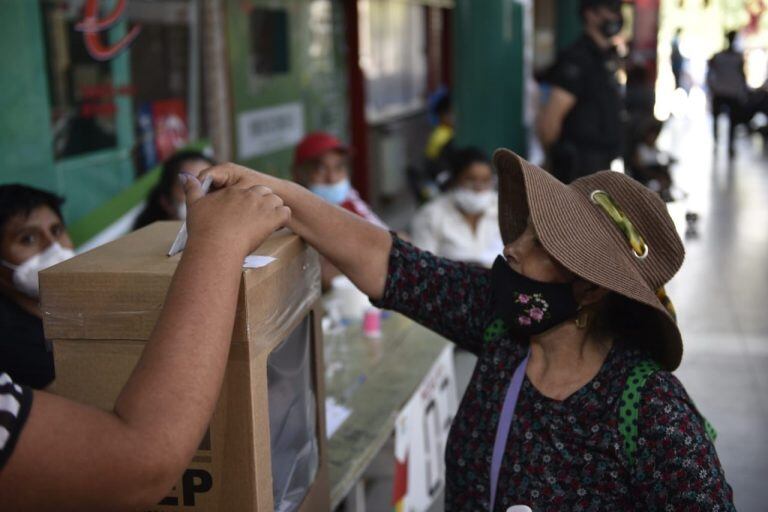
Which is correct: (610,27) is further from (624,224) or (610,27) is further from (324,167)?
(624,224)

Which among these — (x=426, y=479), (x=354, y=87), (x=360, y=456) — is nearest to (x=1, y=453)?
(x=360, y=456)

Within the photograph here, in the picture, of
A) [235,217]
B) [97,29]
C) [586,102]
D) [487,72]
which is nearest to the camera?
[235,217]

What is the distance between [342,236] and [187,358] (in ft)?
2.25

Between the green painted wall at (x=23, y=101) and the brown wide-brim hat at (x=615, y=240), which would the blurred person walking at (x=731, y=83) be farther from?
the brown wide-brim hat at (x=615, y=240)

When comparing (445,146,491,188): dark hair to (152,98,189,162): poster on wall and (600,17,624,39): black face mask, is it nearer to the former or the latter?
(600,17,624,39): black face mask

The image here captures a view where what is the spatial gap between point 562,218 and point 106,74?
296cm

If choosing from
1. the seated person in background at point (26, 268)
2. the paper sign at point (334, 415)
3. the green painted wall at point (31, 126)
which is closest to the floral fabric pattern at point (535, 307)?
the paper sign at point (334, 415)

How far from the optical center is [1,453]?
0.87 m

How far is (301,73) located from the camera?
248 inches

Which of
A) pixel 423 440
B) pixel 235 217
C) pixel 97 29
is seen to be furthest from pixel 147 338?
pixel 97 29

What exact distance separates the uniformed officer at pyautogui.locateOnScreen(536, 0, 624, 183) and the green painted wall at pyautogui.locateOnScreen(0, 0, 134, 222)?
282cm

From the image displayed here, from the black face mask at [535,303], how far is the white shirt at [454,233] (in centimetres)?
321

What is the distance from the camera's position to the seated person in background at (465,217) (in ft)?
16.0

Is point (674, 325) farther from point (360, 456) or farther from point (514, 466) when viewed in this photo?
point (360, 456)
